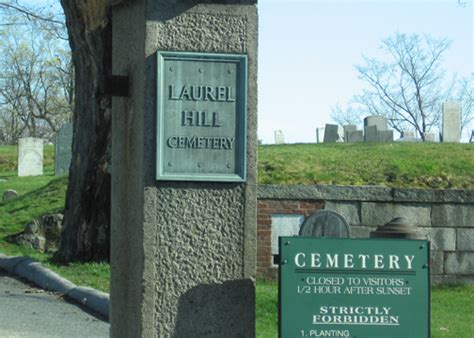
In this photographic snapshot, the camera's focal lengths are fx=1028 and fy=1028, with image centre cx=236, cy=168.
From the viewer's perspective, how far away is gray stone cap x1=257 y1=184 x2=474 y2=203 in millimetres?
14273

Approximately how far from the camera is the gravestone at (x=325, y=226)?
378 inches

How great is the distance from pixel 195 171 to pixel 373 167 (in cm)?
1073

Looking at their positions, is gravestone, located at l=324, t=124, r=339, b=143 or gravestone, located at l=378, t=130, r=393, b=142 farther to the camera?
gravestone, located at l=324, t=124, r=339, b=143

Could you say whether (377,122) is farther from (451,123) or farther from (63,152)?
(63,152)

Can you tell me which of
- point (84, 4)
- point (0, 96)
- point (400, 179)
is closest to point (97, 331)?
point (84, 4)

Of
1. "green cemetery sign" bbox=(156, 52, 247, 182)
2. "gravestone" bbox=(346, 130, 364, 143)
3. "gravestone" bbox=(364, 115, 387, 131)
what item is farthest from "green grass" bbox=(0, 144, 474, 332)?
"gravestone" bbox=(364, 115, 387, 131)

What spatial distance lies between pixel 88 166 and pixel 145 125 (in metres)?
9.41

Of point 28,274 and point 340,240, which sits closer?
point 340,240

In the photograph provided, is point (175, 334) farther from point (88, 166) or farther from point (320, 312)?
point (88, 166)

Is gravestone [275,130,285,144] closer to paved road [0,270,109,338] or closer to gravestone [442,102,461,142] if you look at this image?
gravestone [442,102,461,142]

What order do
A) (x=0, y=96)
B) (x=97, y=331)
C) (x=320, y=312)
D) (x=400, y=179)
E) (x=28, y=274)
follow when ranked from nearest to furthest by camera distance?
(x=320, y=312) → (x=97, y=331) → (x=28, y=274) → (x=400, y=179) → (x=0, y=96)

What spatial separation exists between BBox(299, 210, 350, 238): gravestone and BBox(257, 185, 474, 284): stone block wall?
413 centimetres

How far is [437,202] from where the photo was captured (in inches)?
578

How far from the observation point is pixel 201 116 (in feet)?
18.8
